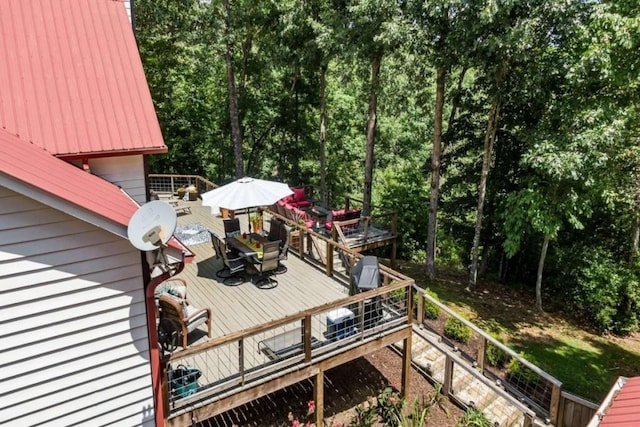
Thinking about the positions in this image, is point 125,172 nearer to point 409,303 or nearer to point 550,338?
point 409,303

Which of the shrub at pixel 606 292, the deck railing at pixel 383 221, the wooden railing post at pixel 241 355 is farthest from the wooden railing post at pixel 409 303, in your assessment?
the shrub at pixel 606 292

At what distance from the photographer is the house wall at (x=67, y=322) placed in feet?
13.9

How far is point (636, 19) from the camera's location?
8.76m

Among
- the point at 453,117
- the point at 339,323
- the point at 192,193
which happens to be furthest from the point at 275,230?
the point at 453,117

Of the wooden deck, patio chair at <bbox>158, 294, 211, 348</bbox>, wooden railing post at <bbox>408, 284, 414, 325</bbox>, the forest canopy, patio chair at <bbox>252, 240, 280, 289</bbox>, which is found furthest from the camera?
the forest canopy

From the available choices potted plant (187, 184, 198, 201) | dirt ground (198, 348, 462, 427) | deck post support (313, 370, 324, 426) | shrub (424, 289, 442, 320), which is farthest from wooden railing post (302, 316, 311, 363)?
potted plant (187, 184, 198, 201)

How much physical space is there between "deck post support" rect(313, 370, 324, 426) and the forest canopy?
8103 millimetres

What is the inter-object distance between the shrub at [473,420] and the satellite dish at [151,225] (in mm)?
6096

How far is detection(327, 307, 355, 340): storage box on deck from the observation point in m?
7.11

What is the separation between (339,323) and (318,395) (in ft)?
4.05

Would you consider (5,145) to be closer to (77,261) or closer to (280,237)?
(77,261)

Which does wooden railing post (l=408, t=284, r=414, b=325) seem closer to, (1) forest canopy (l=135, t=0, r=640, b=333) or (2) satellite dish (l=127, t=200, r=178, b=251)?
(2) satellite dish (l=127, t=200, r=178, b=251)

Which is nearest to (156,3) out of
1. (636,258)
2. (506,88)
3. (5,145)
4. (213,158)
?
(213,158)

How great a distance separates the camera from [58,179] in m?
4.43
